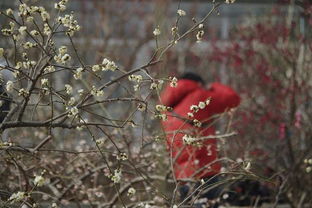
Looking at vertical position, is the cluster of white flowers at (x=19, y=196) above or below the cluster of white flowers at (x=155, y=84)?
below

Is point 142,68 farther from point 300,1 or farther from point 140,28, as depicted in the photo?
point 140,28

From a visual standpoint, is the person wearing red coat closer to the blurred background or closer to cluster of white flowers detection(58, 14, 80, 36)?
the blurred background

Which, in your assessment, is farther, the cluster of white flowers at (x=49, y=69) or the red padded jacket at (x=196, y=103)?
the red padded jacket at (x=196, y=103)

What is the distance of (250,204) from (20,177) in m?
2.70

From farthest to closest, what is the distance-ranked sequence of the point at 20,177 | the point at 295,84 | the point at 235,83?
the point at 235,83
the point at 295,84
the point at 20,177

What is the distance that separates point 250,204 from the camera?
22.8 feet

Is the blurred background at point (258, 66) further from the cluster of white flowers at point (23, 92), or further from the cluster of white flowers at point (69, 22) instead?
the cluster of white flowers at point (23, 92)

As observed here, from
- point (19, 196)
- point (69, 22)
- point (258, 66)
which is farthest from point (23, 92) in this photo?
point (258, 66)

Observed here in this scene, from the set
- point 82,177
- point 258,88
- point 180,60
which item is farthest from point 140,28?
point 82,177

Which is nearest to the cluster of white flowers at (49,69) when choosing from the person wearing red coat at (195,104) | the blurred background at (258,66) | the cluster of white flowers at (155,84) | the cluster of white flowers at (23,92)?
the cluster of white flowers at (23,92)

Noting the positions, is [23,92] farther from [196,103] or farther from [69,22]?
[196,103]

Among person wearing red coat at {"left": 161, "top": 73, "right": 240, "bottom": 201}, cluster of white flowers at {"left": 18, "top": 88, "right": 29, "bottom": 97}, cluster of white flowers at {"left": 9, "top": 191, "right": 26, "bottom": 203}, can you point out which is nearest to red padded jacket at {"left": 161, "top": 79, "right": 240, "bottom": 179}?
person wearing red coat at {"left": 161, "top": 73, "right": 240, "bottom": 201}

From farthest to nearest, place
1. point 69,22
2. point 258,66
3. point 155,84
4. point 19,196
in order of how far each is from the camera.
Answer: point 258,66, point 155,84, point 69,22, point 19,196

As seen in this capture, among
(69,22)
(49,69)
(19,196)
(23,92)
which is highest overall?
(69,22)
